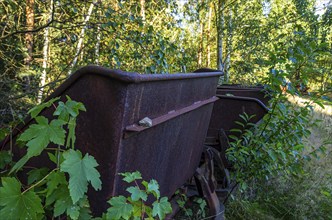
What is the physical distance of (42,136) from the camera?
1.28 meters

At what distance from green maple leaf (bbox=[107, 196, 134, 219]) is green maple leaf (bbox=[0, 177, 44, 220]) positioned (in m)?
0.31

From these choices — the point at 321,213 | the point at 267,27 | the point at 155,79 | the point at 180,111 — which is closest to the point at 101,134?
the point at 155,79

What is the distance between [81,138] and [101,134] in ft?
0.41

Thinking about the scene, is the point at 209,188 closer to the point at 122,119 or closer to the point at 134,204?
the point at 134,204

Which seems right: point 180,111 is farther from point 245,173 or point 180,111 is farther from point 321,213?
point 321,213

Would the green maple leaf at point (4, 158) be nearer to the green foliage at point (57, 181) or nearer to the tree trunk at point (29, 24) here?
the green foliage at point (57, 181)

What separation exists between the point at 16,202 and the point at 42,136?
27 centimetres

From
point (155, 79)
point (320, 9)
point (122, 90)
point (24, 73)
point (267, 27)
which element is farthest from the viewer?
point (267, 27)

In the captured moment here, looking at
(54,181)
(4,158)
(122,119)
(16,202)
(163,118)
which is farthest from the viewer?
(163,118)

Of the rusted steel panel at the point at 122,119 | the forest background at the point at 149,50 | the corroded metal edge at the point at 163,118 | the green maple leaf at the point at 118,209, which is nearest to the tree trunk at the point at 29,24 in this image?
the forest background at the point at 149,50

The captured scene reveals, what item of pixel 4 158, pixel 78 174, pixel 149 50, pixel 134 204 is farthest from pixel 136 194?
pixel 149 50

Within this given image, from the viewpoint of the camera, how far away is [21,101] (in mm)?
4242

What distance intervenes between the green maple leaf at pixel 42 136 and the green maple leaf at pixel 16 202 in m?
0.15

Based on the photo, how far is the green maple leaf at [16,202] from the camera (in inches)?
46.6
